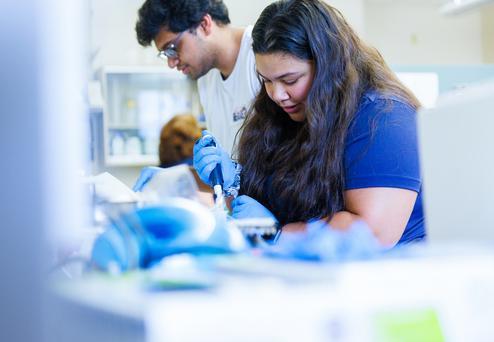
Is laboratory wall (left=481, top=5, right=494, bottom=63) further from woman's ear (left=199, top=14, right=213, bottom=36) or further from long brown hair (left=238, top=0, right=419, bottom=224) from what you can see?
long brown hair (left=238, top=0, right=419, bottom=224)

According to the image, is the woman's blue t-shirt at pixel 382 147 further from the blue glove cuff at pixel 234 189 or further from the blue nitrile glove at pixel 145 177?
the blue nitrile glove at pixel 145 177

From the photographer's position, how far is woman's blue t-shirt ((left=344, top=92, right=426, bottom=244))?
144cm

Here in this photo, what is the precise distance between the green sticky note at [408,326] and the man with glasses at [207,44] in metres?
1.86

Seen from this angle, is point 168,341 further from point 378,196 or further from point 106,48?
point 106,48

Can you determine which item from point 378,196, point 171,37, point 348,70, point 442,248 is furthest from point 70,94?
point 171,37

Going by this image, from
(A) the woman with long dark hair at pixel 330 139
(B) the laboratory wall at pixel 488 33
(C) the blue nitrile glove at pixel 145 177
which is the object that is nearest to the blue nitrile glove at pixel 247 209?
(A) the woman with long dark hair at pixel 330 139

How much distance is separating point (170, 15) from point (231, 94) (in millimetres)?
372

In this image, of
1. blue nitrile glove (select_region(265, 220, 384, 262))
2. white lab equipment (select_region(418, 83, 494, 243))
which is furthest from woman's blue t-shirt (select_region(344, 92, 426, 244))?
blue nitrile glove (select_region(265, 220, 384, 262))

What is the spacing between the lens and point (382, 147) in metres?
1.46

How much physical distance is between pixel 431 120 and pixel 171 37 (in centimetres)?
179

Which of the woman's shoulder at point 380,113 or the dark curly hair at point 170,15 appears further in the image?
the dark curly hair at point 170,15

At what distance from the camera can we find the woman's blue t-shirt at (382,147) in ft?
4.72

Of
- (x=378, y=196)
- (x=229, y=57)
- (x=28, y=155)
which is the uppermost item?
(x=229, y=57)

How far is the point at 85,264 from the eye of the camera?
725 millimetres
